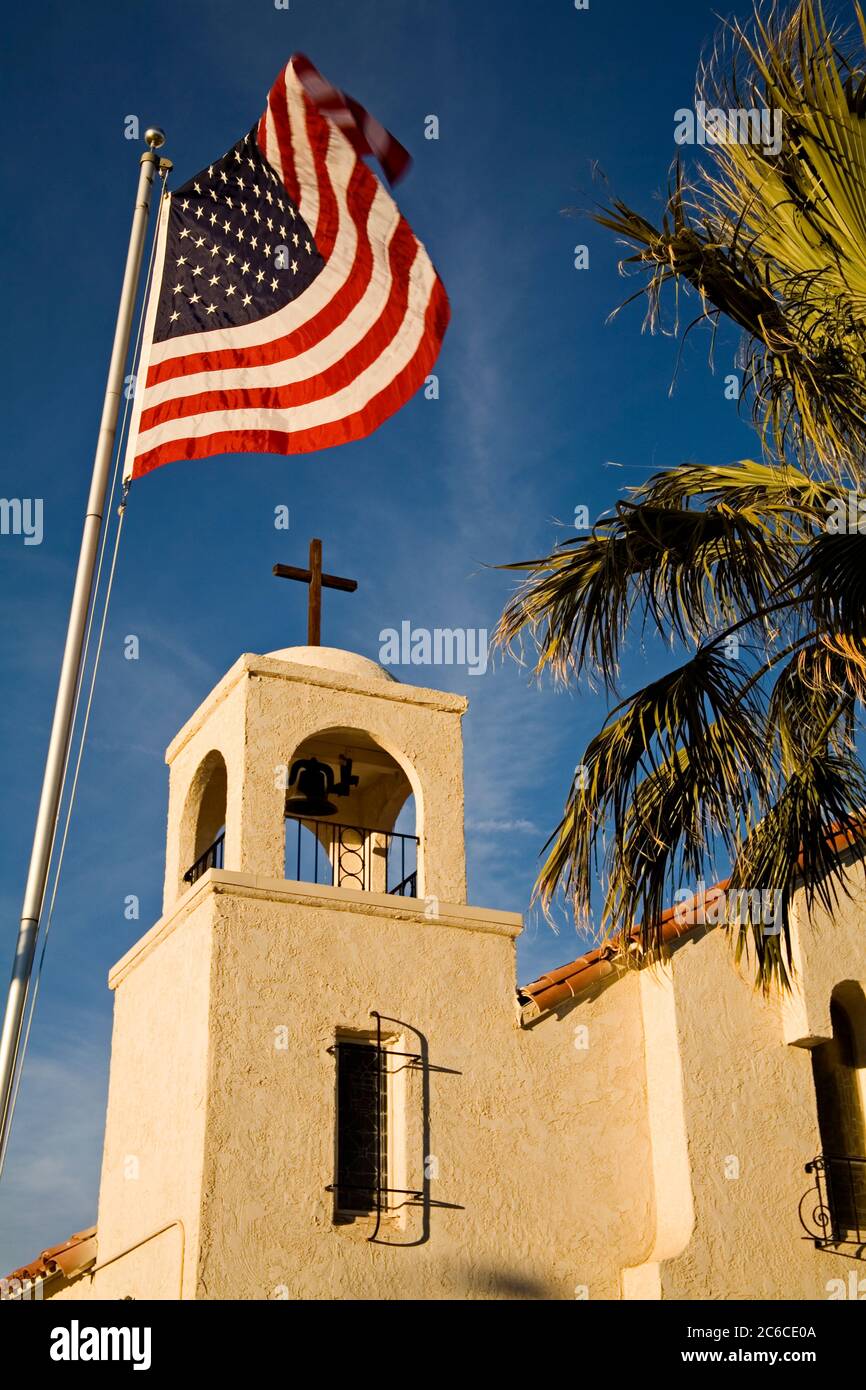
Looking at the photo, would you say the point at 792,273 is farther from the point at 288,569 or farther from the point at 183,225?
the point at 288,569

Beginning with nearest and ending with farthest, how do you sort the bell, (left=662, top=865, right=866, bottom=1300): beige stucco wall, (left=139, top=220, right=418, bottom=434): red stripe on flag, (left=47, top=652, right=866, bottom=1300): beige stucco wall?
1. (left=139, top=220, right=418, bottom=434): red stripe on flag
2. (left=47, top=652, right=866, bottom=1300): beige stucco wall
3. (left=662, top=865, right=866, bottom=1300): beige stucco wall
4. the bell

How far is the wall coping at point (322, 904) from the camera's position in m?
11.5

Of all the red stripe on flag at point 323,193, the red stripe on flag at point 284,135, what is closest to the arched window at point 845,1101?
the red stripe on flag at point 323,193

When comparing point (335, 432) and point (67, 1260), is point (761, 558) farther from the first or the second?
point (67, 1260)

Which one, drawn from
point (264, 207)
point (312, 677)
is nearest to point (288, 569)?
point (312, 677)

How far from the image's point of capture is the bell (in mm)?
12898

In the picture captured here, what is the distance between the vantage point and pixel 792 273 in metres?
8.55

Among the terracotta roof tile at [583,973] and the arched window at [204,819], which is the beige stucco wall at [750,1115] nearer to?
the terracotta roof tile at [583,973]

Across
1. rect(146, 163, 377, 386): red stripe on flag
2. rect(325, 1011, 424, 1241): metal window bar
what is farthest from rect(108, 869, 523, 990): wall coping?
rect(146, 163, 377, 386): red stripe on flag

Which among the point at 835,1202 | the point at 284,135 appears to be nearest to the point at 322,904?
the point at 835,1202

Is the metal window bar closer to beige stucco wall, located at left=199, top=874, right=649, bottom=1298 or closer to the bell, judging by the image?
beige stucco wall, located at left=199, top=874, right=649, bottom=1298

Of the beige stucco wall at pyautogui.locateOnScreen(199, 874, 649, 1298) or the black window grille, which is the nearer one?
the beige stucco wall at pyautogui.locateOnScreen(199, 874, 649, 1298)

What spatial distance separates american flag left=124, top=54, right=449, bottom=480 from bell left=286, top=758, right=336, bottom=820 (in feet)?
10.9

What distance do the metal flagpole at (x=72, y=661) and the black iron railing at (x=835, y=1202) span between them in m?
7.27
